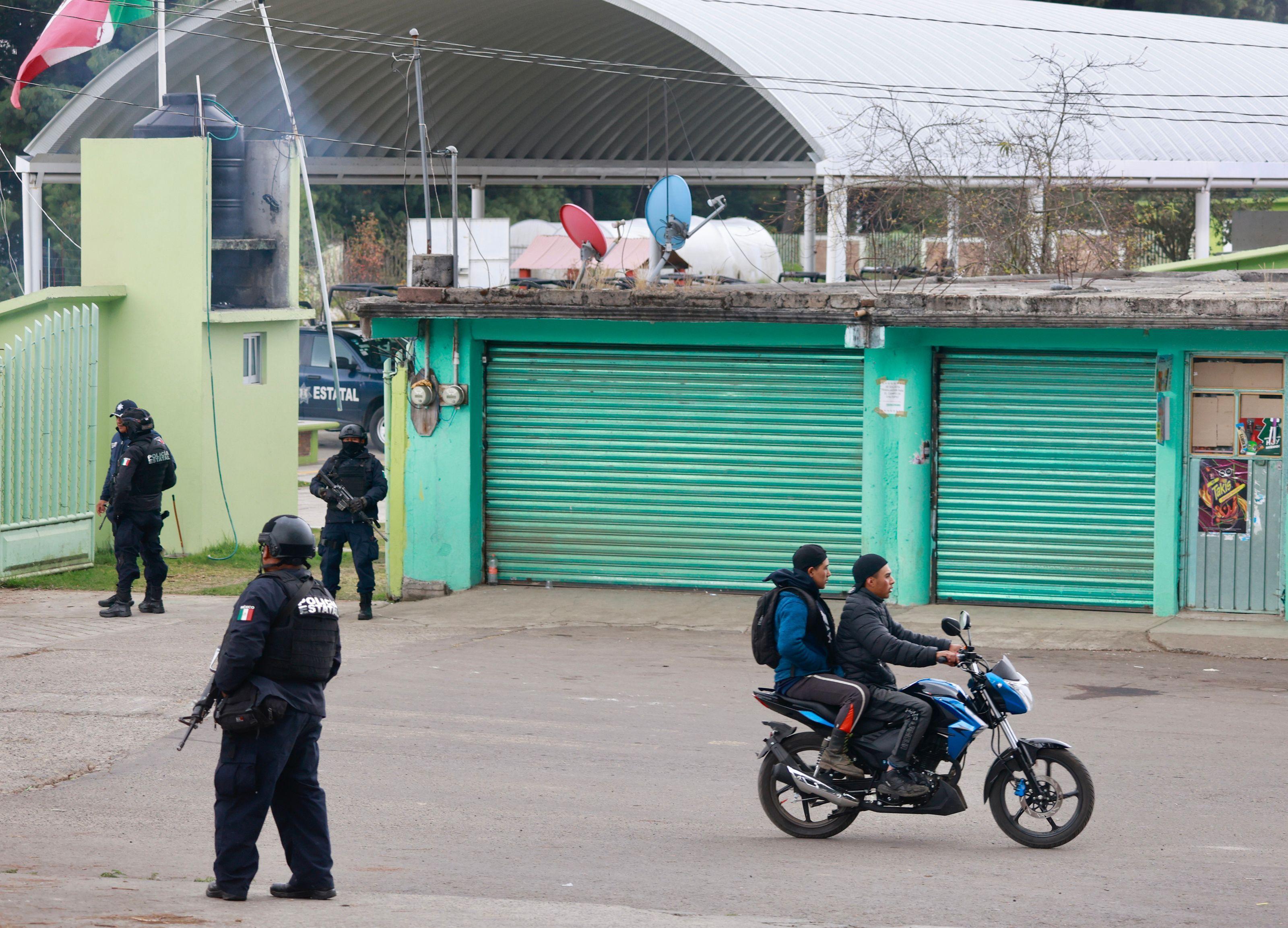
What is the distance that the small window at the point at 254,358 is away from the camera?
59.7 ft

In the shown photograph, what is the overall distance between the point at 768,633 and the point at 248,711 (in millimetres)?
2601

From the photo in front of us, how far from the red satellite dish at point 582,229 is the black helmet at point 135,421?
4462mm

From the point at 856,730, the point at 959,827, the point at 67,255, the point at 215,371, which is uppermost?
the point at 67,255

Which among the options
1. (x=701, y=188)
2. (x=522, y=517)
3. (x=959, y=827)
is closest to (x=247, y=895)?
(x=959, y=827)

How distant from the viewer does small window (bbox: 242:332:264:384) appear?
18.2 metres

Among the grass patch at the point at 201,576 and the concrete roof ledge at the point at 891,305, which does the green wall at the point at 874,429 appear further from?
the grass patch at the point at 201,576

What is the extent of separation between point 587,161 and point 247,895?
34279 millimetres

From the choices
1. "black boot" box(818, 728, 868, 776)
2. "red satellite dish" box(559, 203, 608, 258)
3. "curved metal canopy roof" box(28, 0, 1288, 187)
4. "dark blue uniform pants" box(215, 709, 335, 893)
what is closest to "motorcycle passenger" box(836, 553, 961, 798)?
"black boot" box(818, 728, 868, 776)

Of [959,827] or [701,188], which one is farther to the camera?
[701,188]

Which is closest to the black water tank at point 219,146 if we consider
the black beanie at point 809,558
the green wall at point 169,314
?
the green wall at point 169,314

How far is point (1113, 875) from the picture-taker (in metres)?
6.73

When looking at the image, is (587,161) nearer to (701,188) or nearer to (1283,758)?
(701,188)

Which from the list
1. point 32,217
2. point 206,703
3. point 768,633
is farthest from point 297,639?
point 32,217

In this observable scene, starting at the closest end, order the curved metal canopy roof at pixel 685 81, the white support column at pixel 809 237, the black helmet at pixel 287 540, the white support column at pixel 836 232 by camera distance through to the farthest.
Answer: the black helmet at pixel 287 540, the white support column at pixel 836 232, the curved metal canopy roof at pixel 685 81, the white support column at pixel 809 237
